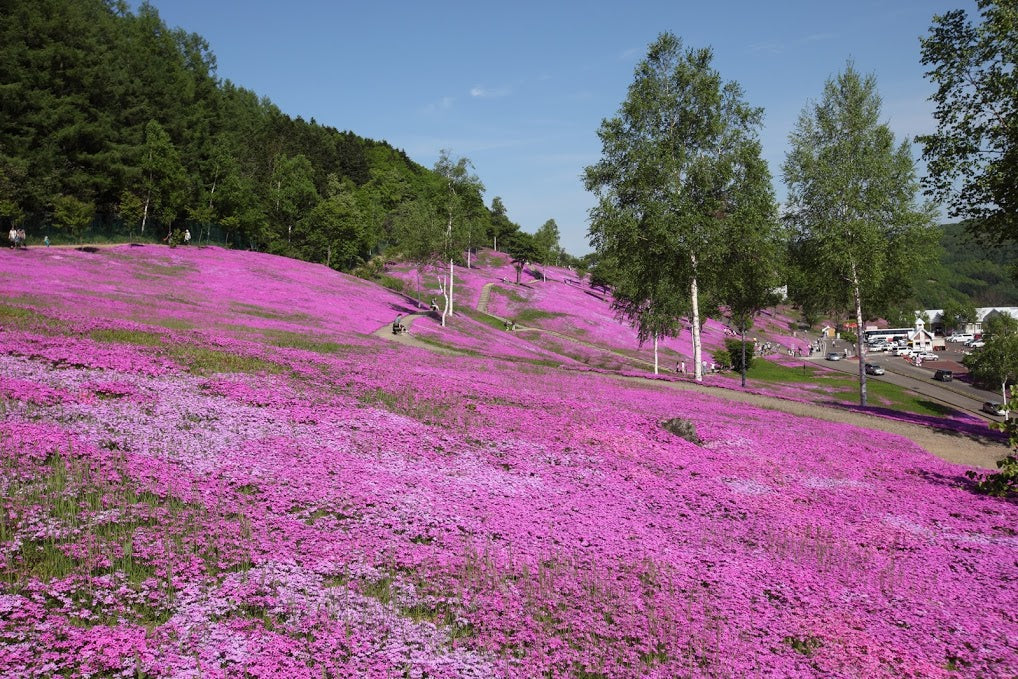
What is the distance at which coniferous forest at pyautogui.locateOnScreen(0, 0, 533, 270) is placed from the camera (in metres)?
62.9

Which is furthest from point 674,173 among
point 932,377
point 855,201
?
point 932,377

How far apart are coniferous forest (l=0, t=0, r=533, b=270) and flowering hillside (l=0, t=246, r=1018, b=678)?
165ft

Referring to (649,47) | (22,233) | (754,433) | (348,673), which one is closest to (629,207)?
(649,47)

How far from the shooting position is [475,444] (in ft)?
52.2

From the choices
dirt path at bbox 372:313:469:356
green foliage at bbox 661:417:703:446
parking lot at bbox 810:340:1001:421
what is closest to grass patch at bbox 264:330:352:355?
dirt path at bbox 372:313:469:356

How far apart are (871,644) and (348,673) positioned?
7316 millimetres

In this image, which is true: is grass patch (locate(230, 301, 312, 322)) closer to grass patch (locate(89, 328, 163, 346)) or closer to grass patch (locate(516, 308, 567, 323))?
grass patch (locate(89, 328, 163, 346))

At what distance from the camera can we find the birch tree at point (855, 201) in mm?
39938

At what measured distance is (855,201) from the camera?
39.7 metres

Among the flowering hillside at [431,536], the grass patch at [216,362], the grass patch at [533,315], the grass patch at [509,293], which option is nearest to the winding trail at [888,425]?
the flowering hillside at [431,536]

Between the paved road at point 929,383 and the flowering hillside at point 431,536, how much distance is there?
57.1 meters

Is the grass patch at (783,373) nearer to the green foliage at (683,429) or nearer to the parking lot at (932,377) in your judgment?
the parking lot at (932,377)

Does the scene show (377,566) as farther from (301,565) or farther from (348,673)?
(348,673)

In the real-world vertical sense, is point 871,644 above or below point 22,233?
below
